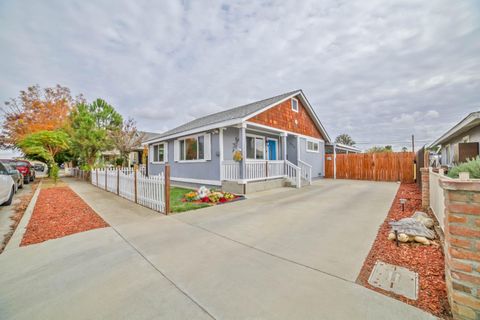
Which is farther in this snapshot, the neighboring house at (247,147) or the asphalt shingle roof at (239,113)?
the asphalt shingle roof at (239,113)

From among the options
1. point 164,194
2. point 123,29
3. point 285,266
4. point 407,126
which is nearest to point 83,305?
point 285,266

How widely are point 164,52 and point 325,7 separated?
27.7 feet

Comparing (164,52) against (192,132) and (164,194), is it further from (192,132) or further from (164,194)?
(164,194)

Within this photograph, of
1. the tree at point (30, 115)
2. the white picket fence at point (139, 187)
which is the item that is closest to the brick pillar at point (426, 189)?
the white picket fence at point (139, 187)

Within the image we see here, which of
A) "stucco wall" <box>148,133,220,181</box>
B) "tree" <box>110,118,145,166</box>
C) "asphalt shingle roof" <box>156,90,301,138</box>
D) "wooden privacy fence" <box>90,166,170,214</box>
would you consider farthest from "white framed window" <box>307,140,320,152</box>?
"tree" <box>110,118,145,166</box>

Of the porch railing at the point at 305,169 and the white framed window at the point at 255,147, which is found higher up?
the white framed window at the point at 255,147

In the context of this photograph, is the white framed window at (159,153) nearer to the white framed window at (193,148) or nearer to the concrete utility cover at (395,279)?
the white framed window at (193,148)

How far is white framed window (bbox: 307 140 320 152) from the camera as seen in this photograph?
1536cm

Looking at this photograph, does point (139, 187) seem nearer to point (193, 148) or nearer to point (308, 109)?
point (193, 148)

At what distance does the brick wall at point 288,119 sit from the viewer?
10743mm

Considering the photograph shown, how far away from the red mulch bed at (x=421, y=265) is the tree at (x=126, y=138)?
24144 mm

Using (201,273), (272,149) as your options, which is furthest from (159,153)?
(201,273)

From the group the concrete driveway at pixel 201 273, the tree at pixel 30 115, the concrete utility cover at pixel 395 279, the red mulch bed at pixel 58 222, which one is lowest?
the red mulch bed at pixel 58 222

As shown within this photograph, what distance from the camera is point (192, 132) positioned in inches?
430
